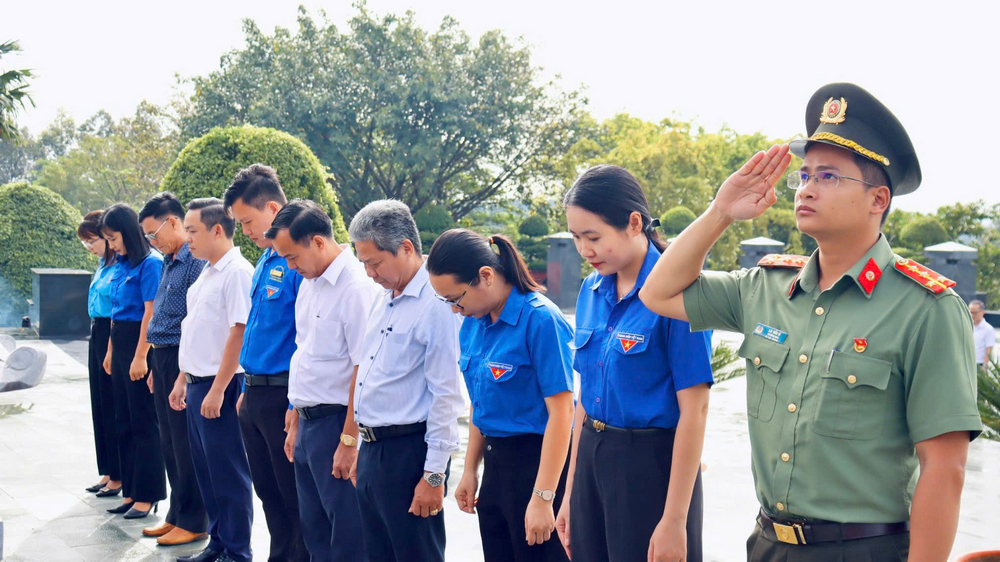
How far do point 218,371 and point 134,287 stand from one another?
1370 mm

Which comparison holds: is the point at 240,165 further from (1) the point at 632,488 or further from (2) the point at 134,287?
(1) the point at 632,488

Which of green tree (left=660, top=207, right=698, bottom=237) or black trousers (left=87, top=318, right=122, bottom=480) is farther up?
green tree (left=660, top=207, right=698, bottom=237)

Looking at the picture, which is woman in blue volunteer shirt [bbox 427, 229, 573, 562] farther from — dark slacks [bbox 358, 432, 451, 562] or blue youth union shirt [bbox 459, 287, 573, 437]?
dark slacks [bbox 358, 432, 451, 562]

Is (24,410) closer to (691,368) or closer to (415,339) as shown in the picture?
(415,339)

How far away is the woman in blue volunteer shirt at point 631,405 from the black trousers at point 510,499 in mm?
214

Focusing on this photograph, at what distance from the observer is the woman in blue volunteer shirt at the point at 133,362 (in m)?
5.21

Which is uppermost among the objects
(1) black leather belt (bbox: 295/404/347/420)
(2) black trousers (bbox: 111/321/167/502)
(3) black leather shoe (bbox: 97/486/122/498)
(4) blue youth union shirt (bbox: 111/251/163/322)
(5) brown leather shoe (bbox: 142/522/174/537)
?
(4) blue youth union shirt (bbox: 111/251/163/322)

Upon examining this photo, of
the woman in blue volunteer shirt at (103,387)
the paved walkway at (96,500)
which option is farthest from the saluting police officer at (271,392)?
the woman in blue volunteer shirt at (103,387)

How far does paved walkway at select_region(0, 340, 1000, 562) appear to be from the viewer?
4680mm

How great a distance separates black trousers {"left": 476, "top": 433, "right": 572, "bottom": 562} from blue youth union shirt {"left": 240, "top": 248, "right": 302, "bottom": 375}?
1460mm

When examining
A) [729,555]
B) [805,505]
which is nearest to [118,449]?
[729,555]

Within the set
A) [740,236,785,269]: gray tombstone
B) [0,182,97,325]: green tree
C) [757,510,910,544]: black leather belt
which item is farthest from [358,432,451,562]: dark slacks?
[740,236,785,269]: gray tombstone

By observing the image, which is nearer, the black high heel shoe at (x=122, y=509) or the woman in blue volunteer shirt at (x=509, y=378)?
the woman in blue volunteer shirt at (x=509, y=378)

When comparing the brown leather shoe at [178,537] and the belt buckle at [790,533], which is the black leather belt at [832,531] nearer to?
the belt buckle at [790,533]
